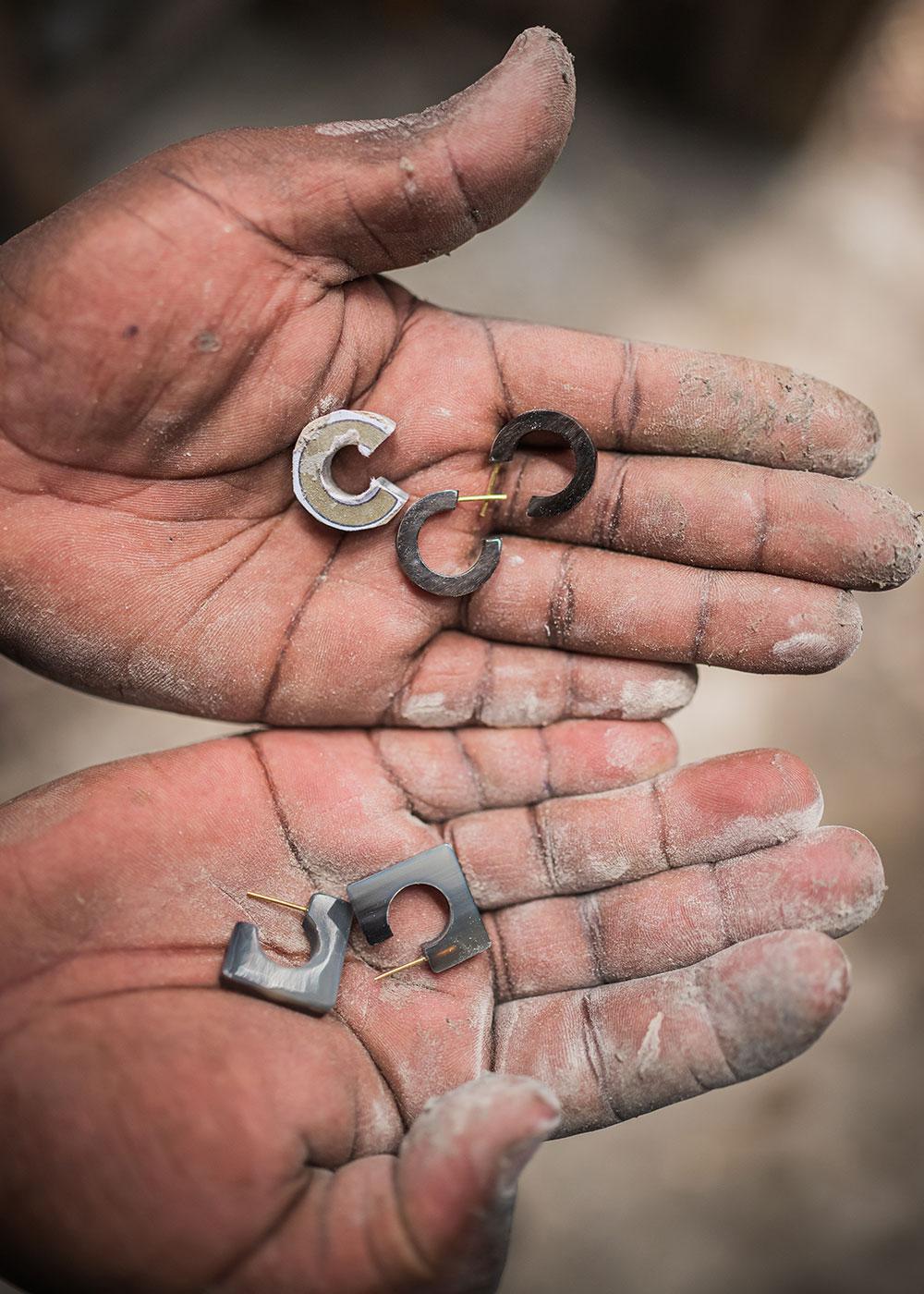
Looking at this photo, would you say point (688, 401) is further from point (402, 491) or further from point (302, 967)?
point (302, 967)

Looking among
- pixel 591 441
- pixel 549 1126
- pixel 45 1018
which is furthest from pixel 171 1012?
pixel 591 441

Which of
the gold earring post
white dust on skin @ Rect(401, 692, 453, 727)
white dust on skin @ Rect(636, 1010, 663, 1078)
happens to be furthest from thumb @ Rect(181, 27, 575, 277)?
white dust on skin @ Rect(636, 1010, 663, 1078)

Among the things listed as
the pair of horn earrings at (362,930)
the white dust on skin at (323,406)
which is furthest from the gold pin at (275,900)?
the white dust on skin at (323,406)

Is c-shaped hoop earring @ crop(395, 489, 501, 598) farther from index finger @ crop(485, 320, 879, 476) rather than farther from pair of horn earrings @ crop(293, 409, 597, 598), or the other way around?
index finger @ crop(485, 320, 879, 476)

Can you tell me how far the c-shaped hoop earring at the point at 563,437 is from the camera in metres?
3.71

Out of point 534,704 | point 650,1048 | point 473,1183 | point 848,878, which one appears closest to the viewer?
point 473,1183

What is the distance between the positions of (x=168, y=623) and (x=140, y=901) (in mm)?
973

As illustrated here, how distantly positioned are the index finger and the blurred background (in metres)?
2.38

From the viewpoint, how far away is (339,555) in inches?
151

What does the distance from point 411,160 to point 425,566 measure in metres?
1.37

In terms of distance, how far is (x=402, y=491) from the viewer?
382 cm

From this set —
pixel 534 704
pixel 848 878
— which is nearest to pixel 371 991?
pixel 534 704

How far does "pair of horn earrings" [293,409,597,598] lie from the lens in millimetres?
3654

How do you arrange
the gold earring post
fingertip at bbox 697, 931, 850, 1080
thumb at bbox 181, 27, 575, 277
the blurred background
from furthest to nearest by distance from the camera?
the blurred background → the gold earring post → thumb at bbox 181, 27, 575, 277 → fingertip at bbox 697, 931, 850, 1080
